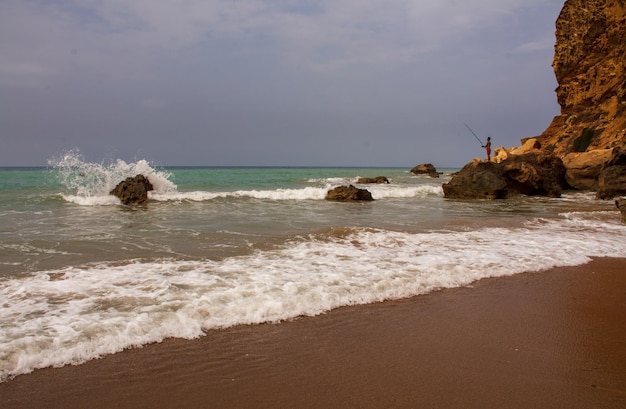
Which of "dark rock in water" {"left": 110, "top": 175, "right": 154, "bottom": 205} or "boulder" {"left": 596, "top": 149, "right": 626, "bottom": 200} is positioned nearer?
"dark rock in water" {"left": 110, "top": 175, "right": 154, "bottom": 205}

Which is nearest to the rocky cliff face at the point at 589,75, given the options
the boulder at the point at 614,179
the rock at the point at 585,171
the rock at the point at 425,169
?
the rock at the point at 585,171

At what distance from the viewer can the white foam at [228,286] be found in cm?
332

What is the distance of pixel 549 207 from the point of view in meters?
14.0

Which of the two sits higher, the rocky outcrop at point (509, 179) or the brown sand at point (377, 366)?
the rocky outcrop at point (509, 179)

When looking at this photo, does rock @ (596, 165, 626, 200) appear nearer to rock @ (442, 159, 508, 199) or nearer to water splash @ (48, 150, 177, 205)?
rock @ (442, 159, 508, 199)

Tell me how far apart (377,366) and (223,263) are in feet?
10.6

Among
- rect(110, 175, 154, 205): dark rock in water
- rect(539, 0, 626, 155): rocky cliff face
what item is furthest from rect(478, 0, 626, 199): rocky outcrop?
rect(110, 175, 154, 205): dark rock in water

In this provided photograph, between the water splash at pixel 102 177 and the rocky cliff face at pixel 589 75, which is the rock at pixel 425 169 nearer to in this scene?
the rocky cliff face at pixel 589 75

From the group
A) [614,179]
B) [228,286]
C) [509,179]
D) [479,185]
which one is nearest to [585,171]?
[509,179]

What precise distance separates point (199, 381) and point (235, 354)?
423 millimetres

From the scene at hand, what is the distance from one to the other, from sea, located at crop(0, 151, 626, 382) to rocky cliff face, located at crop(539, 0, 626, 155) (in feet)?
59.5

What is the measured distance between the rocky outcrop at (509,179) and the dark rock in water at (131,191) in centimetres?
1234

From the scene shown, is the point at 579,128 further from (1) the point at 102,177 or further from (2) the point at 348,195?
(1) the point at 102,177

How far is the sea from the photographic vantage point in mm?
3518
